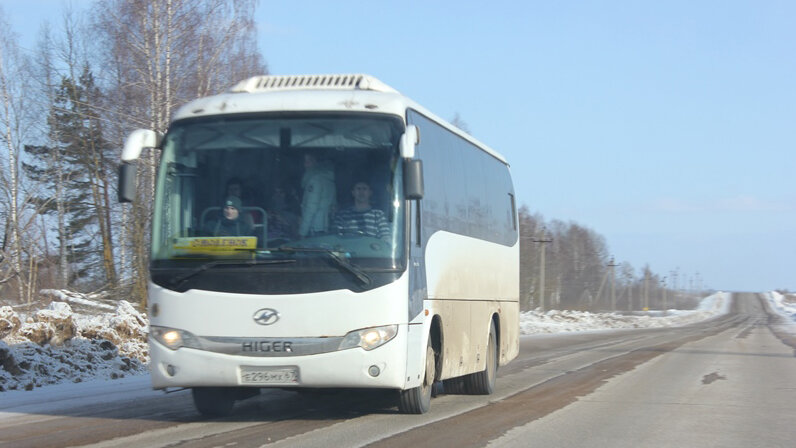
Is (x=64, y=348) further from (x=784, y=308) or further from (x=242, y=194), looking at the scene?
(x=784, y=308)

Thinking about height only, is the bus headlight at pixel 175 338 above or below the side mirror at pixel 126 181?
below

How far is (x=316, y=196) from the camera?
8.77 m

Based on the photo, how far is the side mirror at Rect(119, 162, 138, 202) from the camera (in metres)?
8.90

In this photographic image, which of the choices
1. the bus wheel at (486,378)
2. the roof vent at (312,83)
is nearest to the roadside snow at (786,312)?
the bus wheel at (486,378)

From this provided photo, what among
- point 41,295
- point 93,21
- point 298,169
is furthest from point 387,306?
point 93,21

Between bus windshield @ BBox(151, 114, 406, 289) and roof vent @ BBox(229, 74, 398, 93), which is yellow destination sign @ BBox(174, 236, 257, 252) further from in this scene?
roof vent @ BBox(229, 74, 398, 93)

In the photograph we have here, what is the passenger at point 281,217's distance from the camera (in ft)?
28.4

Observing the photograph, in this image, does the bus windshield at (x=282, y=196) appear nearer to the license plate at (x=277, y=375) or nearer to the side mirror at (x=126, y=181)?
the side mirror at (x=126, y=181)

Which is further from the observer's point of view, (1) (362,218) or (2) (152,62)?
(2) (152,62)

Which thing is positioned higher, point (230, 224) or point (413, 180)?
point (413, 180)


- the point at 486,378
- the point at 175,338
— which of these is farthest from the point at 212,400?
the point at 486,378

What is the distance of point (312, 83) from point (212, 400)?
3476 millimetres

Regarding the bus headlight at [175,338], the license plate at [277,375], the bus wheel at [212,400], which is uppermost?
the bus headlight at [175,338]

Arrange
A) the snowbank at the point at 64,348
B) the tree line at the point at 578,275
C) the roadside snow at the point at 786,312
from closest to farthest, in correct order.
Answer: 1. the snowbank at the point at 64,348
2. the roadside snow at the point at 786,312
3. the tree line at the point at 578,275
